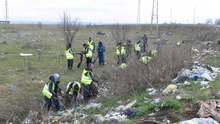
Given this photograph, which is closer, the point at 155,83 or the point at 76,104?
the point at 76,104

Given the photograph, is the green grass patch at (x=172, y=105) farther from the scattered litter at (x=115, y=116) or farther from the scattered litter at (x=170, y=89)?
the scattered litter at (x=170, y=89)

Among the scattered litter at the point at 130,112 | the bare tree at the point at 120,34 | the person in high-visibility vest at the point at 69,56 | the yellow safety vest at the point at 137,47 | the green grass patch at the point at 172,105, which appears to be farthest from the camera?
the bare tree at the point at 120,34

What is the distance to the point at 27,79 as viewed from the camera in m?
19.2

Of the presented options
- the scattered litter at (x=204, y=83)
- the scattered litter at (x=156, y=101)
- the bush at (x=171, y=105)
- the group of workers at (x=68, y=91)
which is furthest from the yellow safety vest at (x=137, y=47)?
the bush at (x=171, y=105)

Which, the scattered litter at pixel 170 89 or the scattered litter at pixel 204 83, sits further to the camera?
the scattered litter at pixel 204 83

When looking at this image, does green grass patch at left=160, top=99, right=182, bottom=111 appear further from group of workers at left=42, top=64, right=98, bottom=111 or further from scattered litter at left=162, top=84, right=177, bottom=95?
group of workers at left=42, top=64, right=98, bottom=111

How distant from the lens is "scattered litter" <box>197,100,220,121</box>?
9752 millimetres

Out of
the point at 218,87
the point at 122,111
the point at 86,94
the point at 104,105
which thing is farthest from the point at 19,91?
the point at 218,87

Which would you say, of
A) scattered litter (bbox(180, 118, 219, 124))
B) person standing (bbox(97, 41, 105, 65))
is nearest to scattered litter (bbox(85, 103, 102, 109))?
scattered litter (bbox(180, 118, 219, 124))

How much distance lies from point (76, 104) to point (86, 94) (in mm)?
870

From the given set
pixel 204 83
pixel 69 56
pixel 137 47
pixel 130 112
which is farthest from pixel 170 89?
pixel 137 47

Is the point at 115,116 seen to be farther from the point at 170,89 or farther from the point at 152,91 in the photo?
the point at 152,91

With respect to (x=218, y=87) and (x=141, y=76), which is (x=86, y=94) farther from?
(x=218, y=87)

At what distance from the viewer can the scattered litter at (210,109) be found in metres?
9.75
